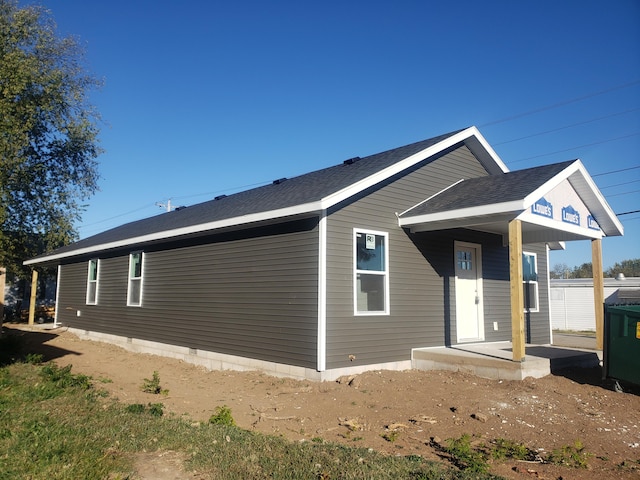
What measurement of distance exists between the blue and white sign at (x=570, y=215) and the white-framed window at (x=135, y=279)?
1073cm

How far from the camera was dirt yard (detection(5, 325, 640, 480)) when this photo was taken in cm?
507

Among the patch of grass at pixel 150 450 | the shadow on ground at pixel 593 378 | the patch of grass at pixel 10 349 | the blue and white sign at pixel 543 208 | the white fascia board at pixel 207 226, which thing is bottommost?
the patch of grass at pixel 150 450

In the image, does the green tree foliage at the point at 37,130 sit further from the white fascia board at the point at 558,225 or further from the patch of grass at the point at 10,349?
the white fascia board at the point at 558,225

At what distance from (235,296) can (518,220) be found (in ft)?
18.5

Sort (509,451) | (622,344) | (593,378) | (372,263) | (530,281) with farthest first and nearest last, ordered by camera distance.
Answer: (530,281) < (372,263) < (593,378) < (622,344) < (509,451)

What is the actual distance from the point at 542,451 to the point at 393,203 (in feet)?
18.5

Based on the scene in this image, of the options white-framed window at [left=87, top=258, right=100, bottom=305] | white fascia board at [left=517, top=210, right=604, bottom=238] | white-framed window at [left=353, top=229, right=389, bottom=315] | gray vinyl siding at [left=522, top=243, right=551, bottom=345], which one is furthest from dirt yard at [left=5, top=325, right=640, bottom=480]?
white-framed window at [left=87, top=258, right=100, bottom=305]

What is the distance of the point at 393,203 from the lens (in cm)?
980

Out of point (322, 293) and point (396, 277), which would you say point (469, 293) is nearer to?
point (396, 277)

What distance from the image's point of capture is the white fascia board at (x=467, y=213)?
7.97 meters

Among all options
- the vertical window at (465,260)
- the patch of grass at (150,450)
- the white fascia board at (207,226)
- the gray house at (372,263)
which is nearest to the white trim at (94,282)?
the white fascia board at (207,226)

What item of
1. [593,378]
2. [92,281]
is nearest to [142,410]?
[593,378]

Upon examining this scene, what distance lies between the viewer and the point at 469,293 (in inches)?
438

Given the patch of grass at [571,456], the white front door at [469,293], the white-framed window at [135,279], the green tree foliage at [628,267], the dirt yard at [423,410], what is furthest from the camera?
the green tree foliage at [628,267]
